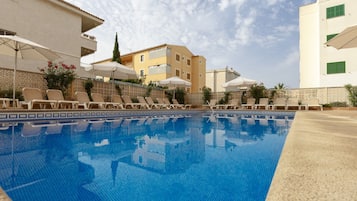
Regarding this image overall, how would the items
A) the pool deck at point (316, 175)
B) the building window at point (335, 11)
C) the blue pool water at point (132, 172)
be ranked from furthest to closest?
the building window at point (335, 11)
the blue pool water at point (132, 172)
the pool deck at point (316, 175)

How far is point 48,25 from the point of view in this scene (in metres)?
12.8

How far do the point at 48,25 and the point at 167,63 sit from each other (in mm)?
14499

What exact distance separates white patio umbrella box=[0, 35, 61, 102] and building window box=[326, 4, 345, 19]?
20684 millimetres

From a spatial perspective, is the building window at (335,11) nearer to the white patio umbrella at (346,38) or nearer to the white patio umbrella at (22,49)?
the white patio umbrella at (346,38)

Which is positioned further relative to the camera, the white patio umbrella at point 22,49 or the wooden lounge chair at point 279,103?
the wooden lounge chair at point 279,103

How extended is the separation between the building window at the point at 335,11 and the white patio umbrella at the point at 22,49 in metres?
20.7

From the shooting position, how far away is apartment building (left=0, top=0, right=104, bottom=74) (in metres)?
10.8

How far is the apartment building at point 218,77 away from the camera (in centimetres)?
3306

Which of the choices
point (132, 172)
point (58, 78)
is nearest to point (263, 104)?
point (58, 78)

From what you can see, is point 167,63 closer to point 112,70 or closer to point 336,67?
point 112,70

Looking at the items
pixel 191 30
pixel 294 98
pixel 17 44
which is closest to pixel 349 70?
pixel 294 98

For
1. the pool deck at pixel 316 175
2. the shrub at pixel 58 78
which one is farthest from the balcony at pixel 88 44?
the pool deck at pixel 316 175

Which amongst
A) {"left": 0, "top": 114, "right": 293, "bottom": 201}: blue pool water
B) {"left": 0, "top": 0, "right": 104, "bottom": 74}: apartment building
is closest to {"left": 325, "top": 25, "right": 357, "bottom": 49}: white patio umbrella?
{"left": 0, "top": 114, "right": 293, "bottom": 201}: blue pool water

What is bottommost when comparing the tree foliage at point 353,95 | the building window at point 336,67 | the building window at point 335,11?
the tree foliage at point 353,95
